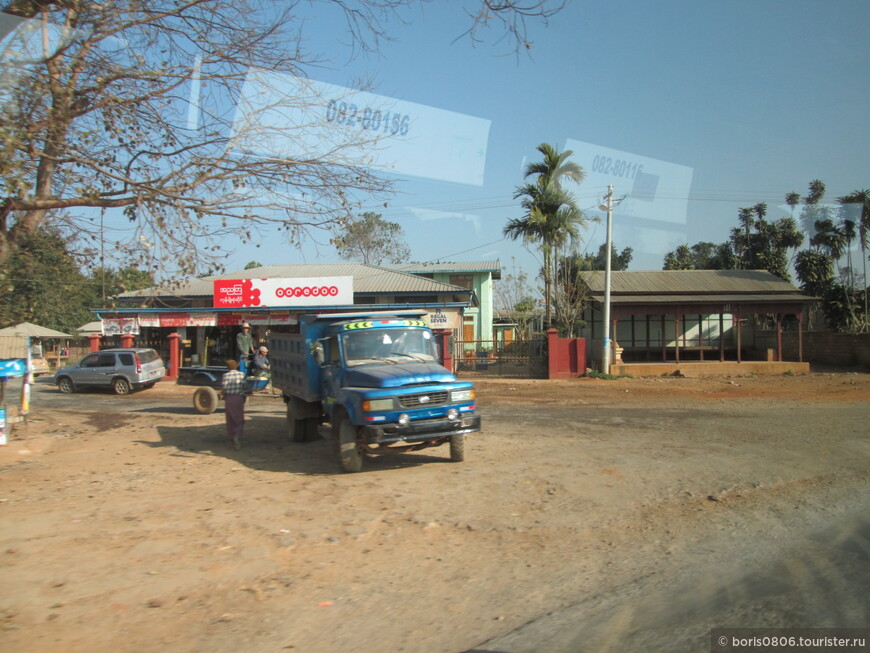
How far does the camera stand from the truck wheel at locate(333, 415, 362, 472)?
9.38m

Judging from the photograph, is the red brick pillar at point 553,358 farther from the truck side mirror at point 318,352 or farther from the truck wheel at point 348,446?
the truck wheel at point 348,446

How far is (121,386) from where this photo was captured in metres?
25.2

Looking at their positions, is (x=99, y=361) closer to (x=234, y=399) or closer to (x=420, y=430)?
(x=234, y=399)

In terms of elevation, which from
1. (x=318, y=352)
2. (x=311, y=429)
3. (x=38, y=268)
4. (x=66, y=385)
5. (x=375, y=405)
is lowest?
(x=311, y=429)

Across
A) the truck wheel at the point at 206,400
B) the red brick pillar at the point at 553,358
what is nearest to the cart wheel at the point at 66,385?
the truck wheel at the point at 206,400

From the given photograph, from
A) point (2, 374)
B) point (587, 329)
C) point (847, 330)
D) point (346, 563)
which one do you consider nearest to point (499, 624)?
point (346, 563)

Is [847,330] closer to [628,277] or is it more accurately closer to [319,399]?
[628,277]

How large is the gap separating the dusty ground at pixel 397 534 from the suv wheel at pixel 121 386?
488 inches

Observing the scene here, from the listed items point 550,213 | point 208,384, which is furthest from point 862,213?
point 208,384

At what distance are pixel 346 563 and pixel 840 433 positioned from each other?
35.9 feet

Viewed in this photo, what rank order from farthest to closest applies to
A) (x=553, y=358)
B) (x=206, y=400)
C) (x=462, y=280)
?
(x=462, y=280) < (x=553, y=358) < (x=206, y=400)

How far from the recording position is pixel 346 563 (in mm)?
5789

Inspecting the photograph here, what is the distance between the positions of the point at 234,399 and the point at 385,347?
10.6ft

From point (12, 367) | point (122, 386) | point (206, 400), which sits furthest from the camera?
point (122, 386)
